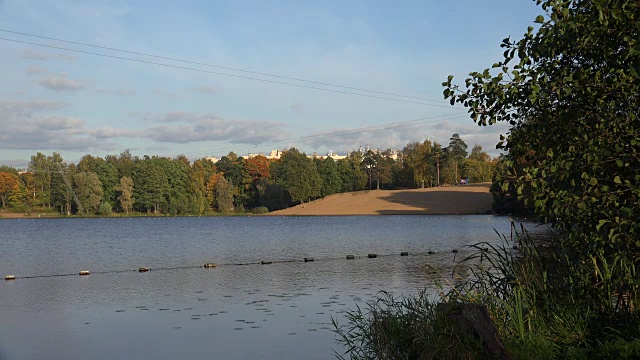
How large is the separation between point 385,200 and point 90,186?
195 ft

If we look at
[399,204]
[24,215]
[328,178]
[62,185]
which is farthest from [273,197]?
[24,215]

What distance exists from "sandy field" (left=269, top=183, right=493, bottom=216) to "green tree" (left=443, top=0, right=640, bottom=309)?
11334 centimetres

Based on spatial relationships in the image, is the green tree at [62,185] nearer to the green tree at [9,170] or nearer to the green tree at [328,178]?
the green tree at [9,170]

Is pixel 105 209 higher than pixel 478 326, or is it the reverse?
pixel 478 326

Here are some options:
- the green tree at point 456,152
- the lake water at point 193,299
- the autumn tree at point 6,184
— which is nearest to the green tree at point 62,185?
the autumn tree at point 6,184

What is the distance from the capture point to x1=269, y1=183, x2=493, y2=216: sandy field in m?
126

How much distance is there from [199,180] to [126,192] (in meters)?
16.7

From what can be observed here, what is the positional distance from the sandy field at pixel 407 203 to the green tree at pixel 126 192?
3031 centimetres

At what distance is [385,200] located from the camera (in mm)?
140625

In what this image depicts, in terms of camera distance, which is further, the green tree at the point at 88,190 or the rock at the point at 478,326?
the green tree at the point at 88,190

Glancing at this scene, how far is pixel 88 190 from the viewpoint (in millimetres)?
136750

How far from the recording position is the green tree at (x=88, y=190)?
13540 cm

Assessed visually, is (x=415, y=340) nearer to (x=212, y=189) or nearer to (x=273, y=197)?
(x=273, y=197)

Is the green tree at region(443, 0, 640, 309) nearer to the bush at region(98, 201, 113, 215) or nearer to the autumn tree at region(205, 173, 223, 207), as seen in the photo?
the bush at region(98, 201, 113, 215)
